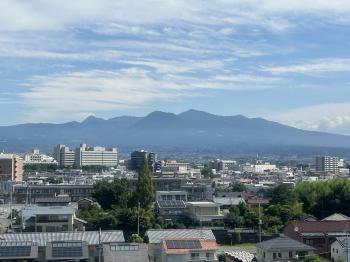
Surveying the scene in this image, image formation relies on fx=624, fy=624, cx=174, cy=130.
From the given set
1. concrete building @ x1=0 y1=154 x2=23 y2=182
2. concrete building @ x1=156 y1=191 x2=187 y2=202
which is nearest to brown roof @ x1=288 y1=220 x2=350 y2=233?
concrete building @ x1=156 y1=191 x2=187 y2=202

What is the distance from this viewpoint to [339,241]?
62.7ft

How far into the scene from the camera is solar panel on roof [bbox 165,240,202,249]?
17.2m

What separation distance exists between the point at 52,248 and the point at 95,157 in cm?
8559

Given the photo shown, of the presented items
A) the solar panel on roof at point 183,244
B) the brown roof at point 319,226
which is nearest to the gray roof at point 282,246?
the solar panel on roof at point 183,244

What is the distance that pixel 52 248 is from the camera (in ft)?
54.0

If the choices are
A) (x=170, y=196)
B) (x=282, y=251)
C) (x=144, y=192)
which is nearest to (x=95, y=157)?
(x=170, y=196)

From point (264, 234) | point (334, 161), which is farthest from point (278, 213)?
point (334, 161)

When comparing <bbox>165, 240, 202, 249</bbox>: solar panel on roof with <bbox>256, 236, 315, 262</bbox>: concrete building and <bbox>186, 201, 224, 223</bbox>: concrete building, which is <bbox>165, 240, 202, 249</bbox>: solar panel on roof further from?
<bbox>186, 201, 224, 223</bbox>: concrete building

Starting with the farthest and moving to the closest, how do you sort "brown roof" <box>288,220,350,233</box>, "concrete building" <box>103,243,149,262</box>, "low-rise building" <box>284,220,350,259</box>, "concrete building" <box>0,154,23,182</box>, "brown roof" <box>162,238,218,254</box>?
1. "concrete building" <box>0,154,23,182</box>
2. "brown roof" <box>288,220,350,233</box>
3. "low-rise building" <box>284,220,350,259</box>
4. "brown roof" <box>162,238,218,254</box>
5. "concrete building" <box>103,243,149,262</box>

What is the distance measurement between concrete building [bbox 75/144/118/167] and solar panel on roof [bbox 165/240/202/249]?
79171mm

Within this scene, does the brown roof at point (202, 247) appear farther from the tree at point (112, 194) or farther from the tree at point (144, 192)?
the tree at point (112, 194)

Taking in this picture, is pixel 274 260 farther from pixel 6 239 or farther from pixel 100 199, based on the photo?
pixel 100 199

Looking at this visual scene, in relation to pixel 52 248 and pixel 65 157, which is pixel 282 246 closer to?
pixel 52 248

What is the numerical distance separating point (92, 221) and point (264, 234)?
22.8 feet
